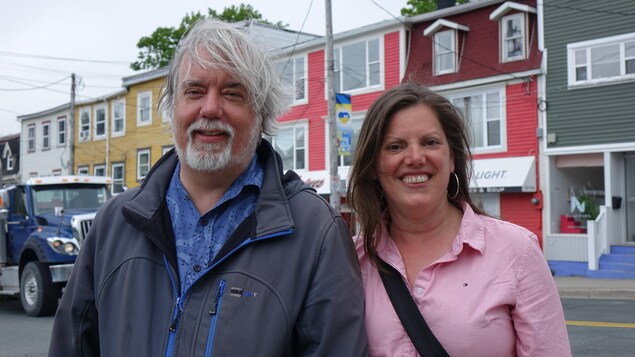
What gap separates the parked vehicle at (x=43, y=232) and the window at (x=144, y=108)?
1944 cm

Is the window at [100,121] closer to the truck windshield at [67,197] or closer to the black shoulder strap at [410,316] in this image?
the truck windshield at [67,197]

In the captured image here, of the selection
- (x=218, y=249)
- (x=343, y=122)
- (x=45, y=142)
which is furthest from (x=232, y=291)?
(x=45, y=142)

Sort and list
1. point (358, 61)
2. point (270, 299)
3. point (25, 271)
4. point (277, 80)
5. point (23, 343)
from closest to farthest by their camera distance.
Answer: point (270, 299), point (277, 80), point (23, 343), point (25, 271), point (358, 61)

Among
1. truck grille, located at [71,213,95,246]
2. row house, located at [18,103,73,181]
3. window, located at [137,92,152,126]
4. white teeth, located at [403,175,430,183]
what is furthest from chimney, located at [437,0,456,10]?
white teeth, located at [403,175,430,183]

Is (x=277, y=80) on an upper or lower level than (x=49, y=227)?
upper

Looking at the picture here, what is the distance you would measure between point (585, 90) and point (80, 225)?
14.3 meters

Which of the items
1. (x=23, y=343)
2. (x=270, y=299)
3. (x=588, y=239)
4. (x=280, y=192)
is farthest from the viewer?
(x=588, y=239)

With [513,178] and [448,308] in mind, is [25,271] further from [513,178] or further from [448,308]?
[513,178]

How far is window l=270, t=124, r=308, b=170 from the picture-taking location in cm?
2734

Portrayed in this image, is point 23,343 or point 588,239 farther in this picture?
point 588,239

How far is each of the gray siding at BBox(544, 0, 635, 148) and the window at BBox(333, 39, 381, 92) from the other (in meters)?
6.29

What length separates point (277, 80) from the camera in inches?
116

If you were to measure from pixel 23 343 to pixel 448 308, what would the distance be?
814 cm

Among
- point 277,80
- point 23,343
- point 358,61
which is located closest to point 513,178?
point 358,61
